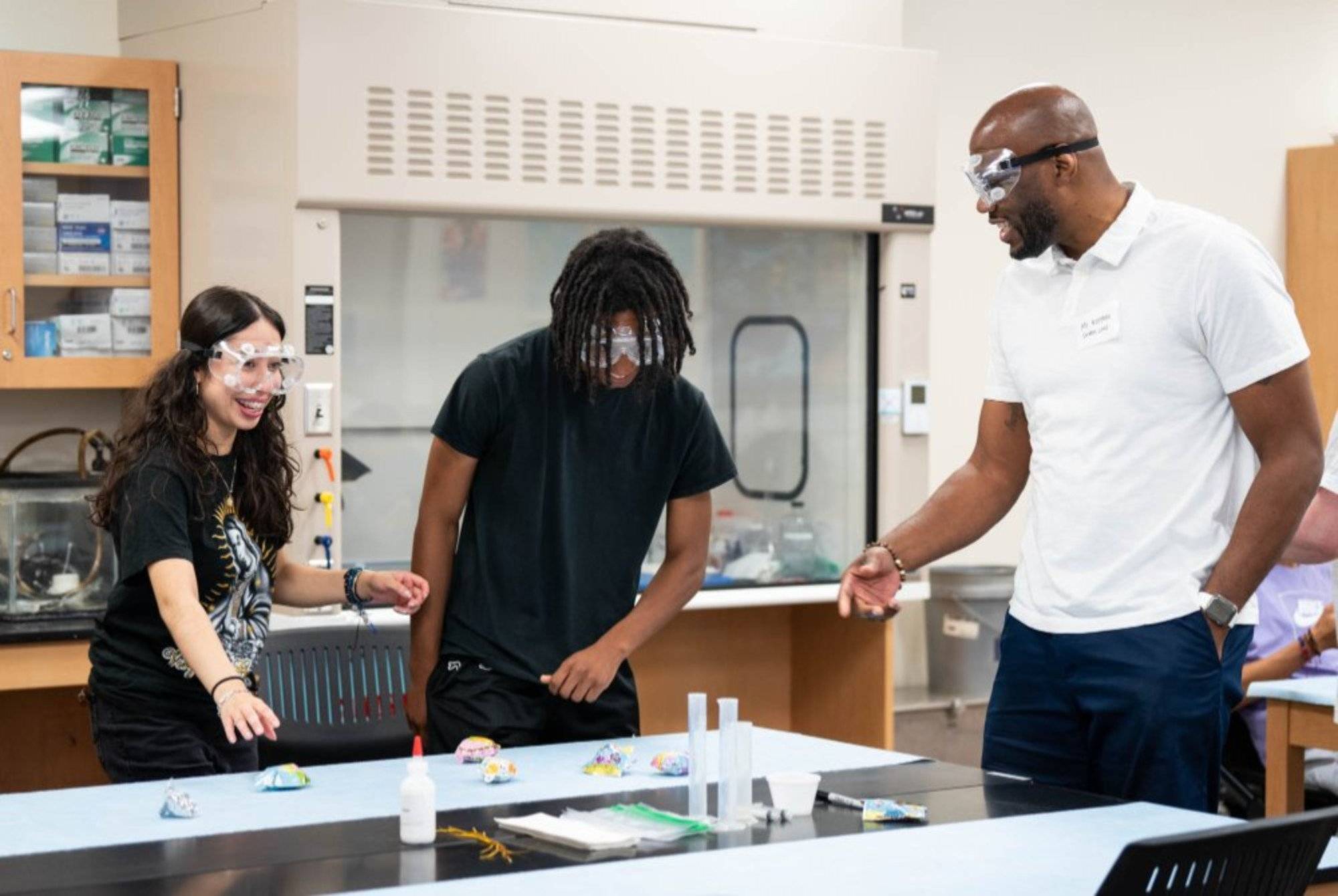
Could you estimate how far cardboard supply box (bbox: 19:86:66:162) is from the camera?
4332 mm

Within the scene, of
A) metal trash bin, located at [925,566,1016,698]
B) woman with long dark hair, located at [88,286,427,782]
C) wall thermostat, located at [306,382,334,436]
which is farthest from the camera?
metal trash bin, located at [925,566,1016,698]

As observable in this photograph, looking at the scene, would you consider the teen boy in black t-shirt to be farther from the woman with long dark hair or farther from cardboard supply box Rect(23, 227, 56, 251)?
cardboard supply box Rect(23, 227, 56, 251)

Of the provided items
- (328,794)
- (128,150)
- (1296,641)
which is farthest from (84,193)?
(1296,641)

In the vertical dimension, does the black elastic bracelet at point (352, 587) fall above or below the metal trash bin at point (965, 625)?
above

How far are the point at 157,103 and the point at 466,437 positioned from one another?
6.60 ft

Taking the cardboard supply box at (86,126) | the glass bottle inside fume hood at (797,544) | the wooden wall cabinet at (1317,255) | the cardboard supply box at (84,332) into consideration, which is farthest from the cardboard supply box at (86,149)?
the wooden wall cabinet at (1317,255)

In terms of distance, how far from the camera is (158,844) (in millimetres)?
2131

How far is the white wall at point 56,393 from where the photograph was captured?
4.58m

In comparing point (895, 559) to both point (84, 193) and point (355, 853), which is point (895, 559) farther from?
point (84, 193)

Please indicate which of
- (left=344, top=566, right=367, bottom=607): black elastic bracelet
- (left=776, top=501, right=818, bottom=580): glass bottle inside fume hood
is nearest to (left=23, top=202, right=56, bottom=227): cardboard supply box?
(left=344, top=566, right=367, bottom=607): black elastic bracelet

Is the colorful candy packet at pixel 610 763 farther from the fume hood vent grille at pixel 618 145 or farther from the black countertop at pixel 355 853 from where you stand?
the fume hood vent grille at pixel 618 145

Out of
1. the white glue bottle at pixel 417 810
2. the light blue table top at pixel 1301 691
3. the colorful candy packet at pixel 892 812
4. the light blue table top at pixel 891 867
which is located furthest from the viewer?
the light blue table top at pixel 1301 691

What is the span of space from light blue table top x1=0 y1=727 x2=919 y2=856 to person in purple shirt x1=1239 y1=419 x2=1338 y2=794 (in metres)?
1.29

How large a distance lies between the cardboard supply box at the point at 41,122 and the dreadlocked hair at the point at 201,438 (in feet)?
5.41
